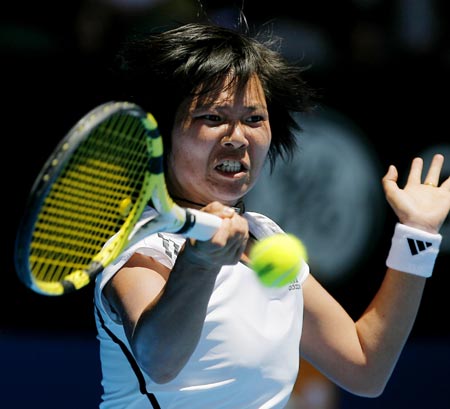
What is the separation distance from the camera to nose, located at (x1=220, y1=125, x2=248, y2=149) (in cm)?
257

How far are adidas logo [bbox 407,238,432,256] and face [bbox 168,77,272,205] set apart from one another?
51 cm

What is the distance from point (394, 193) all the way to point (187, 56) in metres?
0.72

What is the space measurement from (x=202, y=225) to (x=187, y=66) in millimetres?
606

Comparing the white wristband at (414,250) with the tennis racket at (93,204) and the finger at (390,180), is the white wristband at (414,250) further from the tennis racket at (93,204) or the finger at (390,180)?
the tennis racket at (93,204)

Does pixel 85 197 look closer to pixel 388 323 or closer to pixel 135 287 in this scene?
pixel 135 287

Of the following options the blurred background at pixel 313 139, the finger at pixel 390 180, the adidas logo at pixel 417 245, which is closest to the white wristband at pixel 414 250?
the adidas logo at pixel 417 245

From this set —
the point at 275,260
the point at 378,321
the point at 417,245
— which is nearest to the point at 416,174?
the point at 417,245

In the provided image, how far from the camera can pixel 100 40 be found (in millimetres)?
4613

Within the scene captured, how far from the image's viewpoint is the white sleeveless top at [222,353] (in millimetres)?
2492

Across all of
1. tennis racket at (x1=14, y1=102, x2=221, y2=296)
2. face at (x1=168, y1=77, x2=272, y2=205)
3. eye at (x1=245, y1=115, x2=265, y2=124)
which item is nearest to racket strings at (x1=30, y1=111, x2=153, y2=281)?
tennis racket at (x1=14, y1=102, x2=221, y2=296)

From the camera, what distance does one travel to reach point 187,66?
265cm

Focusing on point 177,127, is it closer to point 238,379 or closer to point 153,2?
point 238,379

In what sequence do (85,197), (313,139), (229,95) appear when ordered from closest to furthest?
(85,197) → (229,95) → (313,139)

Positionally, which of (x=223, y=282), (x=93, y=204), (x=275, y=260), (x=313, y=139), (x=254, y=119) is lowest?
(x=313, y=139)
